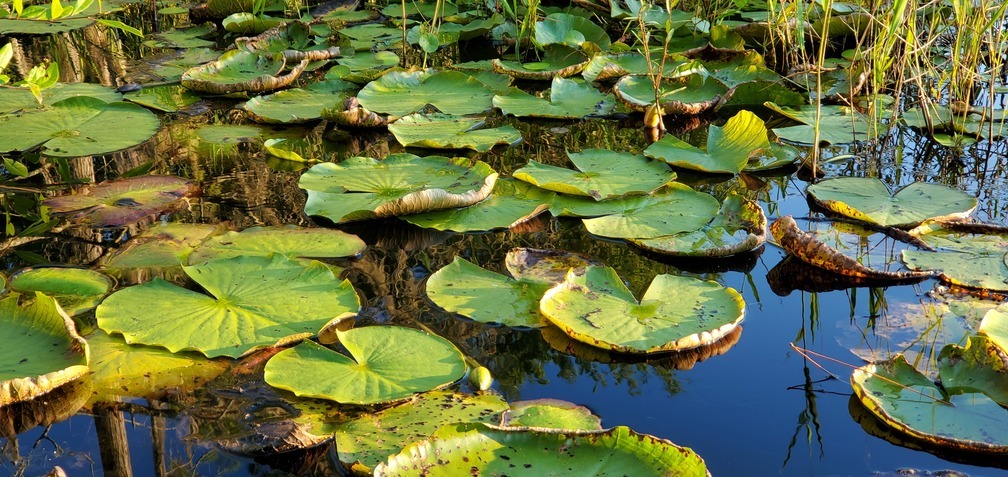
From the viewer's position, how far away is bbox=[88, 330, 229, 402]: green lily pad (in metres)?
1.90

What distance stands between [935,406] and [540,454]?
33.9 inches

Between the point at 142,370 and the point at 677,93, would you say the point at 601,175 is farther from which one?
the point at 142,370

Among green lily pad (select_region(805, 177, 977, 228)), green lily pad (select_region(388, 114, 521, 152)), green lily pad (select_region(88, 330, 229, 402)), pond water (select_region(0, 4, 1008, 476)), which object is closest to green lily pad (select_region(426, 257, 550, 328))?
pond water (select_region(0, 4, 1008, 476))

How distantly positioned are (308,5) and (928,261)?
486 centimetres

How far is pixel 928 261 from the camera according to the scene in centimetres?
245

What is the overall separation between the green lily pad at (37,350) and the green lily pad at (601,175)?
4.90ft

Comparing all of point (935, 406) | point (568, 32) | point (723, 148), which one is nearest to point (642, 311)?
point (935, 406)

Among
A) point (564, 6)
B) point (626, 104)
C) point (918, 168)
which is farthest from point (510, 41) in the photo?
point (918, 168)

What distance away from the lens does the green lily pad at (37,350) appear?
A: 72.6 inches

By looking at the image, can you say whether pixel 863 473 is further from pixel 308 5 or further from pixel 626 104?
pixel 308 5

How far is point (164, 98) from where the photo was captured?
4.03 meters

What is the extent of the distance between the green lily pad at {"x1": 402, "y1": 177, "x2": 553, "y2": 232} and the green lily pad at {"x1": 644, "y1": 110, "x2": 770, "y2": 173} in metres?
0.57

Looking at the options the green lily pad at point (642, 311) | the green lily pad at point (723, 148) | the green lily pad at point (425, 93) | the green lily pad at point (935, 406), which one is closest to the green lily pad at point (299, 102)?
the green lily pad at point (425, 93)

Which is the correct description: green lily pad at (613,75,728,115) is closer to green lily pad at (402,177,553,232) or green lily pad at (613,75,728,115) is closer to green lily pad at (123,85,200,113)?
green lily pad at (402,177,553,232)
